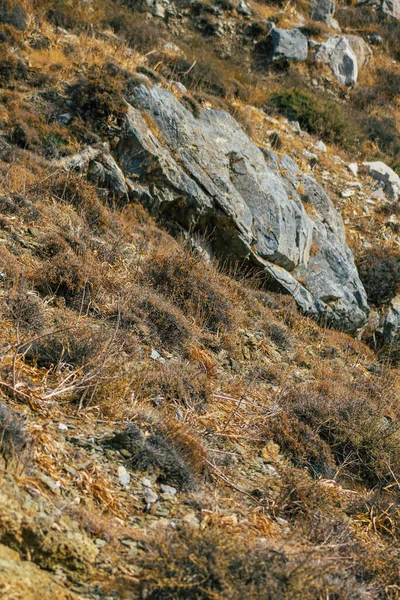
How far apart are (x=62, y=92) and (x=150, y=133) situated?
187cm

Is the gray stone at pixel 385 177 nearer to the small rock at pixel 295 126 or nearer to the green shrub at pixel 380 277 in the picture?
the small rock at pixel 295 126

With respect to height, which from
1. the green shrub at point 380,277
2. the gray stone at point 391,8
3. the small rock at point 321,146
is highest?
the gray stone at point 391,8

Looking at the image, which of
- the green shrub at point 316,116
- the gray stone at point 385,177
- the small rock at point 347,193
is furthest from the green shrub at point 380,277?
the green shrub at point 316,116

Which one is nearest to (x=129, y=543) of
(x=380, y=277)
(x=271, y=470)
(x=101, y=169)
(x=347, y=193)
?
(x=271, y=470)

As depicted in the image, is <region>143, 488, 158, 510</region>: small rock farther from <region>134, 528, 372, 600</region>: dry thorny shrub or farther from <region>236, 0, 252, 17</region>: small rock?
<region>236, 0, 252, 17</region>: small rock

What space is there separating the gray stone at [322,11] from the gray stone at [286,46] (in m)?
3.17

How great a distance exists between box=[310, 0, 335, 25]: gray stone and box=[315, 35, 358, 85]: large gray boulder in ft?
6.65

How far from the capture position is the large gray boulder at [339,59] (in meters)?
20.8

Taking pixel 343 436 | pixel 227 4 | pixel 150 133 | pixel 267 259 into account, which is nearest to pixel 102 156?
pixel 150 133

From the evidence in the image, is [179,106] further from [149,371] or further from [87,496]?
[87,496]

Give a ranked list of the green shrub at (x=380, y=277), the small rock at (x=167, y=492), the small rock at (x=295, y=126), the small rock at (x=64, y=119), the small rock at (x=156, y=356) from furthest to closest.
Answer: the small rock at (x=295, y=126)
the green shrub at (x=380, y=277)
the small rock at (x=64, y=119)
the small rock at (x=156, y=356)
the small rock at (x=167, y=492)

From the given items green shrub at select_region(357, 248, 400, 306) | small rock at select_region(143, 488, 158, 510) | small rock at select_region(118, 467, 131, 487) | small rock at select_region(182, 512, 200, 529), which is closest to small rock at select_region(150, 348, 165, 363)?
small rock at select_region(118, 467, 131, 487)

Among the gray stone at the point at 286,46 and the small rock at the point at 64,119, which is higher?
the gray stone at the point at 286,46

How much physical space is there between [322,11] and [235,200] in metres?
16.3
